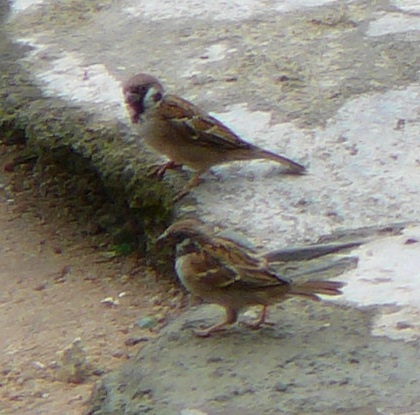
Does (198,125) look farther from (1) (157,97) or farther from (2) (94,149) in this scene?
(2) (94,149)

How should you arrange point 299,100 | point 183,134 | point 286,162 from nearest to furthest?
point 286,162 < point 183,134 < point 299,100

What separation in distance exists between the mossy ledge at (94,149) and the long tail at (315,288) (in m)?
1.14

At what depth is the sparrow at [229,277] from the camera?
14.1ft

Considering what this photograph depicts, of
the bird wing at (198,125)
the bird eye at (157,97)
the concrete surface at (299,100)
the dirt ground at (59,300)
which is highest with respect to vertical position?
the bird eye at (157,97)

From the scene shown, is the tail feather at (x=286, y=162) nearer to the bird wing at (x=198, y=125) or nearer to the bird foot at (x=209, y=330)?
the bird wing at (x=198, y=125)

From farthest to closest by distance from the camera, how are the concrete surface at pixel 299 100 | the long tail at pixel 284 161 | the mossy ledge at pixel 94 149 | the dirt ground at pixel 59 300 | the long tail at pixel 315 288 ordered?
1. the mossy ledge at pixel 94 149
2. the long tail at pixel 284 161
3. the dirt ground at pixel 59 300
4. the concrete surface at pixel 299 100
5. the long tail at pixel 315 288

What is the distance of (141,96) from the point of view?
559cm

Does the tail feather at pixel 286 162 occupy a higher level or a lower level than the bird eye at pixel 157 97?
lower

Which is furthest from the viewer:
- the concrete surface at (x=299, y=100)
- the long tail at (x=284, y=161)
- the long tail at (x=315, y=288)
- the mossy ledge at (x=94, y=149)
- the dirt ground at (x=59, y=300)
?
the mossy ledge at (x=94, y=149)

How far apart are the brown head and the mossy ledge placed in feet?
0.67

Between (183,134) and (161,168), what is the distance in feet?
0.58

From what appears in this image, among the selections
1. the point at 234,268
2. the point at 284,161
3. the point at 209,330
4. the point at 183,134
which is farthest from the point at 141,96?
the point at 209,330

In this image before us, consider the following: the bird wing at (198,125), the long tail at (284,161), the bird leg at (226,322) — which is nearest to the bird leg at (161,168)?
the bird wing at (198,125)

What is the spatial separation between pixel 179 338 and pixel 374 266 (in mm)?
785
